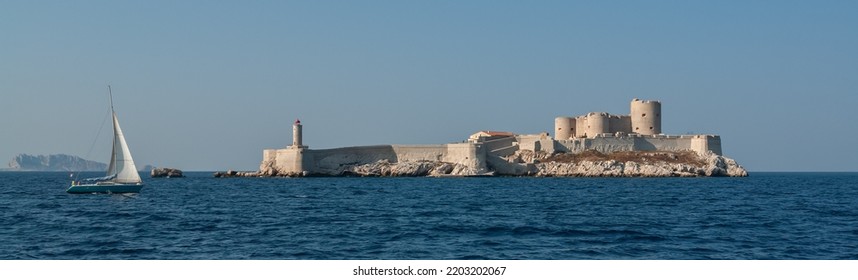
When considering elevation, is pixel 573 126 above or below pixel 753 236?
above

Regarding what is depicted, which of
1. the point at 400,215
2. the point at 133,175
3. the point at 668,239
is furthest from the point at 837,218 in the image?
the point at 133,175

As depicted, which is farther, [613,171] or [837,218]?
[613,171]

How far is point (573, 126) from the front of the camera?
7819cm

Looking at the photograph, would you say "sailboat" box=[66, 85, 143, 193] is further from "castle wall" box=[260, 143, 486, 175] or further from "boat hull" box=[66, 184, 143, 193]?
"castle wall" box=[260, 143, 486, 175]

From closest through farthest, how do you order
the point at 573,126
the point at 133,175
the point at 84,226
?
the point at 84,226 < the point at 133,175 < the point at 573,126

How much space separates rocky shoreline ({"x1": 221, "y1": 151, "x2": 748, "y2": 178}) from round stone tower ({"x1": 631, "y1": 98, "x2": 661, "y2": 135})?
4.16m

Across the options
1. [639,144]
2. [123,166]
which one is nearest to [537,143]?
[639,144]

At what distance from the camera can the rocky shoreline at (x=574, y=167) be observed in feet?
227

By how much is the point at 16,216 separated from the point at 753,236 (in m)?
19.4

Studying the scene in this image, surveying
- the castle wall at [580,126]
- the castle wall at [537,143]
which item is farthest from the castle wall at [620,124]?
the castle wall at [537,143]

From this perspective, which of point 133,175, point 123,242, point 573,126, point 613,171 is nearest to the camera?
point 123,242

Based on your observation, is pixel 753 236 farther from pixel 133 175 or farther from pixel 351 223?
pixel 133 175

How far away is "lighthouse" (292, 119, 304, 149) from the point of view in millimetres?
72750

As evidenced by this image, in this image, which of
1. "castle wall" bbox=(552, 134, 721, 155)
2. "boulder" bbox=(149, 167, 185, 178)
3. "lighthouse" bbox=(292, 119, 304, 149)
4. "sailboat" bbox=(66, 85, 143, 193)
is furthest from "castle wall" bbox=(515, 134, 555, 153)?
"sailboat" bbox=(66, 85, 143, 193)
